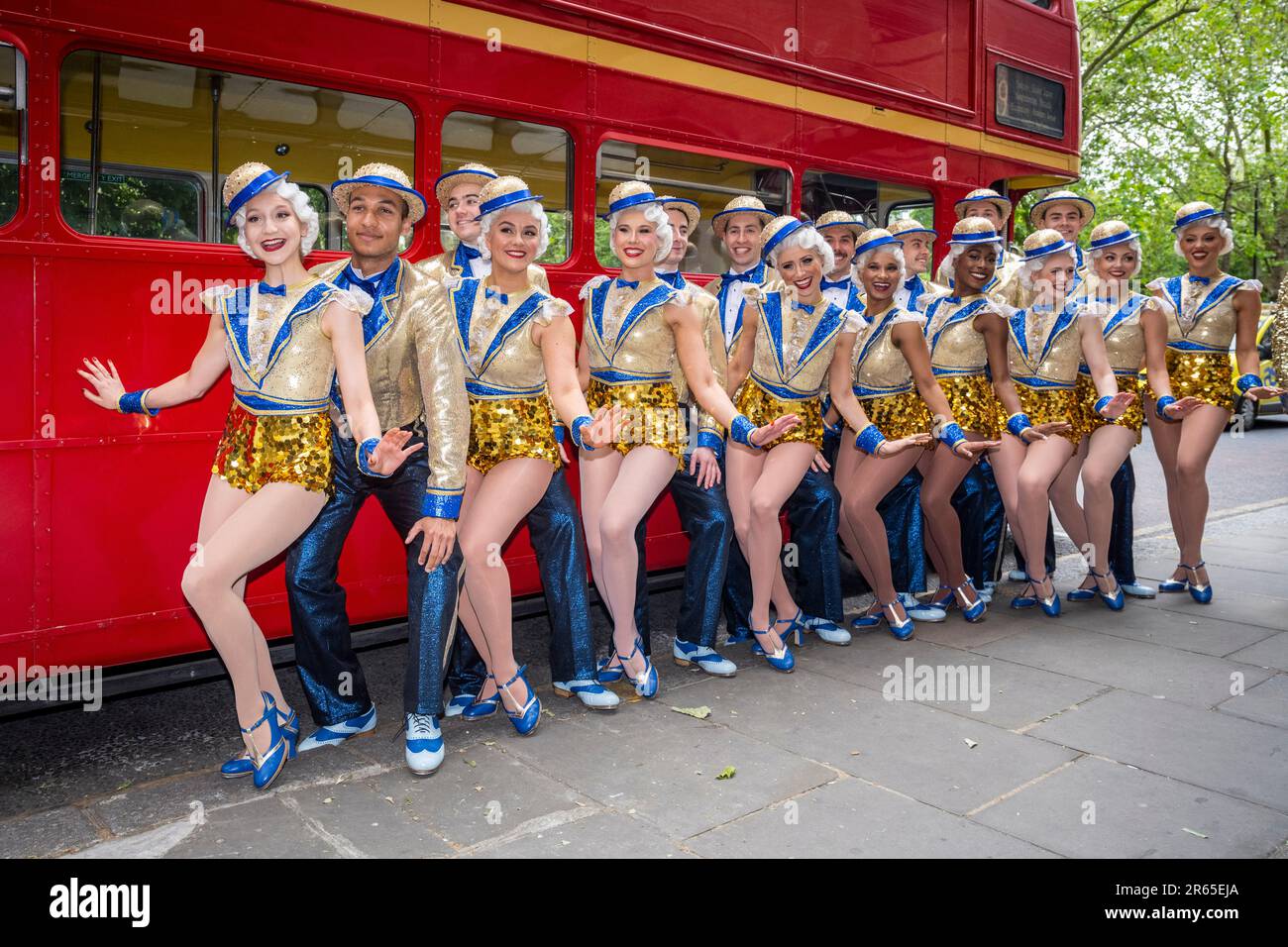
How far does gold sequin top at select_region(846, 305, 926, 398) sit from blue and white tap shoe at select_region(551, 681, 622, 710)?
220 cm

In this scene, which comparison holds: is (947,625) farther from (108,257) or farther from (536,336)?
(108,257)

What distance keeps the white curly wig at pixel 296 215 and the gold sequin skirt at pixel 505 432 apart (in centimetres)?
87

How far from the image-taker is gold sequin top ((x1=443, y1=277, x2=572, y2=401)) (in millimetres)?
4176

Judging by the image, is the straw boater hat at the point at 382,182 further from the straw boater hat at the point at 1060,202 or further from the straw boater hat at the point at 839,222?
the straw boater hat at the point at 1060,202

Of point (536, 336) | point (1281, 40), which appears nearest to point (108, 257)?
point (536, 336)

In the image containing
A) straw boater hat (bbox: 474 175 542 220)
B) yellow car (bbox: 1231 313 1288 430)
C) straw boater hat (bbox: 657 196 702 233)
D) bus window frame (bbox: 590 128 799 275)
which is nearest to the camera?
straw boater hat (bbox: 474 175 542 220)

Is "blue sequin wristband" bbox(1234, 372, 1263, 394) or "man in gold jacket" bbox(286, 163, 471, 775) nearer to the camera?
"man in gold jacket" bbox(286, 163, 471, 775)

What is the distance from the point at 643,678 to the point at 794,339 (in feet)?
5.64

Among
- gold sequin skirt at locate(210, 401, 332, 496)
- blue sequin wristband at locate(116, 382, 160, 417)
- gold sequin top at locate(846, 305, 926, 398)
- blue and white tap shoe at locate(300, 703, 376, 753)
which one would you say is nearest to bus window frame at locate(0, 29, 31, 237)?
blue sequin wristband at locate(116, 382, 160, 417)

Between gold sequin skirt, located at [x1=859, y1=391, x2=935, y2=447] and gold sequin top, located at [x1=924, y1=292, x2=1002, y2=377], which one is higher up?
gold sequin top, located at [x1=924, y1=292, x2=1002, y2=377]

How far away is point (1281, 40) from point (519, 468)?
2178 cm

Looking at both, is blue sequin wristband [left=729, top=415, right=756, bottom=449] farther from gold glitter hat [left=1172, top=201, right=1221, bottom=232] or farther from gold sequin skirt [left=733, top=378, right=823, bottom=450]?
gold glitter hat [left=1172, top=201, right=1221, bottom=232]

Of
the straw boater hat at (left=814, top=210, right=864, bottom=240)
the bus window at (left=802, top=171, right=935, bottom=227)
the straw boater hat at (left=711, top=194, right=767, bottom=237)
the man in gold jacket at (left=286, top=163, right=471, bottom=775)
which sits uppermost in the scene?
the bus window at (left=802, top=171, right=935, bottom=227)

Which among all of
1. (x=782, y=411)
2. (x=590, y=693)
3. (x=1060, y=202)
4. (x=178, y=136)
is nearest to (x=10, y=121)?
(x=178, y=136)
